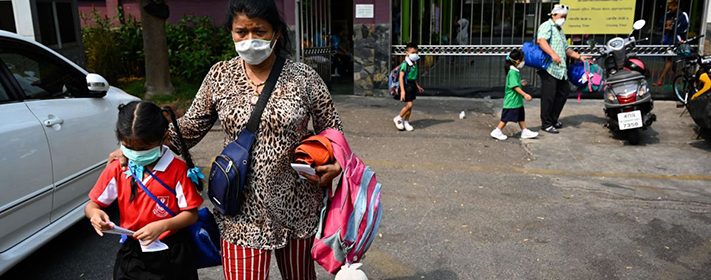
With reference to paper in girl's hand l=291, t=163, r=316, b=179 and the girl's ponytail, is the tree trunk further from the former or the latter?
paper in girl's hand l=291, t=163, r=316, b=179

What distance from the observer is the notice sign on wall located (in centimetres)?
949

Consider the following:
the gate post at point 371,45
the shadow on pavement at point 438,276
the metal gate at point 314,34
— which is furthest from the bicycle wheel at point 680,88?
the shadow on pavement at point 438,276

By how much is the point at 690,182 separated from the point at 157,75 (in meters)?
7.91

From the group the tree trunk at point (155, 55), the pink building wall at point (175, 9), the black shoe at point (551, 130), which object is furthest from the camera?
the pink building wall at point (175, 9)

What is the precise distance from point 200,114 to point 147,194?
403 mm

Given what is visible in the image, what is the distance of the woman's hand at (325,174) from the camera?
7.49ft

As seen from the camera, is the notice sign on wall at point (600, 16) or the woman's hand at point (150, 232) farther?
the notice sign on wall at point (600, 16)

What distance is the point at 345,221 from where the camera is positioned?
7.71 feet

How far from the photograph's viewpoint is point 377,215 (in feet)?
8.03

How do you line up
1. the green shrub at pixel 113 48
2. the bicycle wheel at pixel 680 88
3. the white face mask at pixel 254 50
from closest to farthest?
the white face mask at pixel 254 50 < the bicycle wheel at pixel 680 88 < the green shrub at pixel 113 48

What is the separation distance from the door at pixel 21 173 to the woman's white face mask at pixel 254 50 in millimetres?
1798

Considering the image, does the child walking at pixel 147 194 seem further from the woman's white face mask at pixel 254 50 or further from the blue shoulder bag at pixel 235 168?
the woman's white face mask at pixel 254 50

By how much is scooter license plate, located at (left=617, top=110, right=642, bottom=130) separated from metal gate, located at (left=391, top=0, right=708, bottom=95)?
335 centimetres

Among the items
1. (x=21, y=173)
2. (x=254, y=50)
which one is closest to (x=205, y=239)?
(x=254, y=50)
